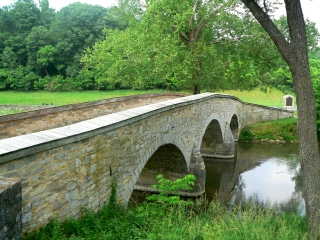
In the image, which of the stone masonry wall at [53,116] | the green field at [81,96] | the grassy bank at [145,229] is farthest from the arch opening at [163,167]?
the green field at [81,96]

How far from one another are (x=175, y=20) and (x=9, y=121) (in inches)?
431

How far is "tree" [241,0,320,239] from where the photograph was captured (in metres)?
5.37

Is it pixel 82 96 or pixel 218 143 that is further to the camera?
pixel 82 96

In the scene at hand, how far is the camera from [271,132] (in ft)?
73.7

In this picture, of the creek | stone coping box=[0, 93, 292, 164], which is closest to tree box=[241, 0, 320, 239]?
stone coping box=[0, 93, 292, 164]

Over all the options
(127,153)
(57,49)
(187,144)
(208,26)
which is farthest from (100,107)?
(57,49)

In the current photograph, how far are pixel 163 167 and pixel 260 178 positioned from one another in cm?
502

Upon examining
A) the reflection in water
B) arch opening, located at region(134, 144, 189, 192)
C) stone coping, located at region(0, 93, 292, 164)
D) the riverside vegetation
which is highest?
stone coping, located at region(0, 93, 292, 164)

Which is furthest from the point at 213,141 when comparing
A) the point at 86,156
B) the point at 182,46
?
the point at 86,156

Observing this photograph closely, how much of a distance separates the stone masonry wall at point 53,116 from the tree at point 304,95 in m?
6.02

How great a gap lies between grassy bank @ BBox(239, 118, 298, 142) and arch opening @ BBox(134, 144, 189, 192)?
1166cm

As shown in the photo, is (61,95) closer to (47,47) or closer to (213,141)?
(47,47)

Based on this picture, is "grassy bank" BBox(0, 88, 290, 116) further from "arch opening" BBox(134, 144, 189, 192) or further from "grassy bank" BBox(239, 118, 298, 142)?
"arch opening" BBox(134, 144, 189, 192)

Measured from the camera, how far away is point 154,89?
3591 cm
